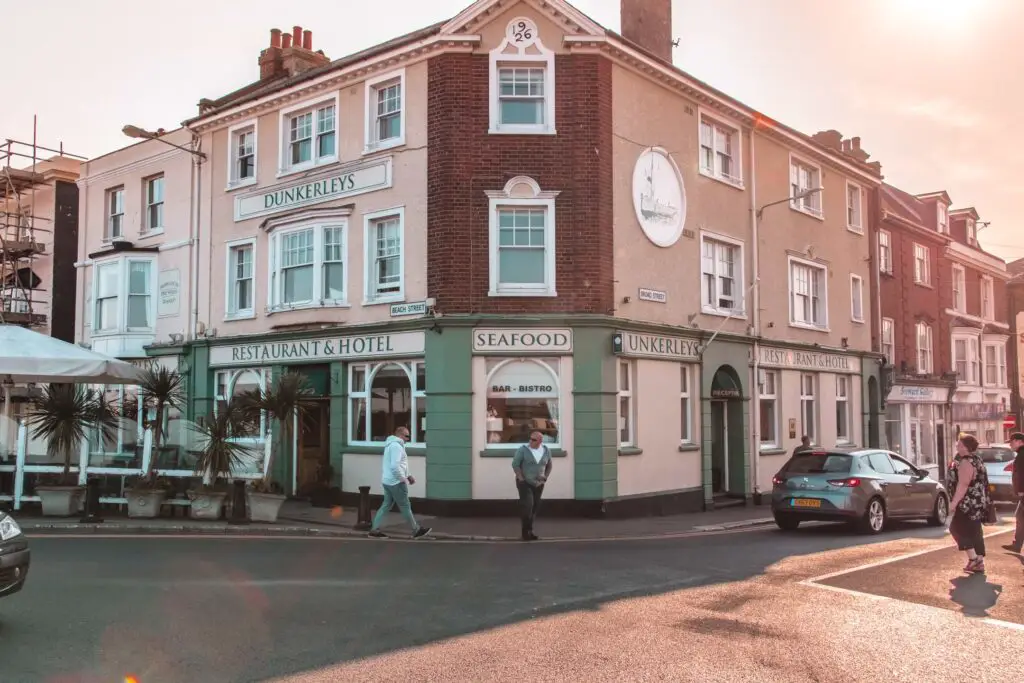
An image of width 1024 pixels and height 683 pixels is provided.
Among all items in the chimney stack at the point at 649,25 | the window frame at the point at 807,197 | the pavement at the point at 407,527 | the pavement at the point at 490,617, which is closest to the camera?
the pavement at the point at 490,617

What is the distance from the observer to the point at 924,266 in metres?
33.1

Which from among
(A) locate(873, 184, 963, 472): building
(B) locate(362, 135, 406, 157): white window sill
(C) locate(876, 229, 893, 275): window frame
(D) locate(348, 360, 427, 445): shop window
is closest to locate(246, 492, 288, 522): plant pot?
(D) locate(348, 360, 427, 445): shop window

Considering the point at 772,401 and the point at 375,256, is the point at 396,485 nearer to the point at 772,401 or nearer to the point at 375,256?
the point at 375,256

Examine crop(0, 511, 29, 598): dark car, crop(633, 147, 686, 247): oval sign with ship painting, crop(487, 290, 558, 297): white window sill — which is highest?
crop(633, 147, 686, 247): oval sign with ship painting

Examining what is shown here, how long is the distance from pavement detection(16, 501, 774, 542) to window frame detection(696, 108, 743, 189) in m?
8.04

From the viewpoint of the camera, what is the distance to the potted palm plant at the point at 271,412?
15.6 meters

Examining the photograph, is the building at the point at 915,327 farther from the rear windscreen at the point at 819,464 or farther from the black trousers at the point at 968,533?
the black trousers at the point at 968,533

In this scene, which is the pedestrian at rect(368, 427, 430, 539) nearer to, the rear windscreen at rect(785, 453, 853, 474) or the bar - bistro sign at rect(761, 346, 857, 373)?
the rear windscreen at rect(785, 453, 853, 474)

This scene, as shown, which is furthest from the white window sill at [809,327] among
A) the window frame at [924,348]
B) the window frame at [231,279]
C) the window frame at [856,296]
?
the window frame at [231,279]

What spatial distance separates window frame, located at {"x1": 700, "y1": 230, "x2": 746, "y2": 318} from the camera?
20609 millimetres

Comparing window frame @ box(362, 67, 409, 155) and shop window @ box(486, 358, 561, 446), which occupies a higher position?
window frame @ box(362, 67, 409, 155)

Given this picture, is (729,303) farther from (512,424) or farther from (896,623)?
(896,623)

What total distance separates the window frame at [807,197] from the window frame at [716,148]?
2.48 meters

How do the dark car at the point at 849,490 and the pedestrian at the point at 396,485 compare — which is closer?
the pedestrian at the point at 396,485
